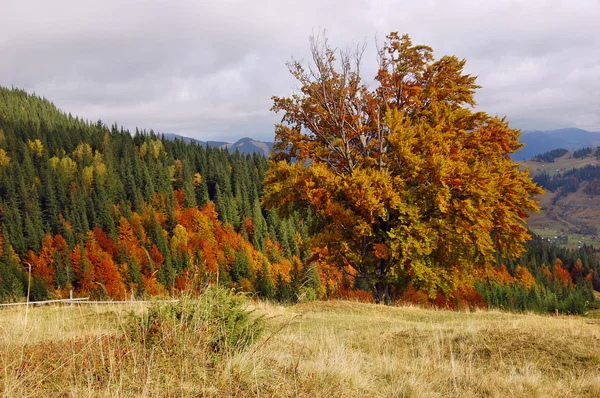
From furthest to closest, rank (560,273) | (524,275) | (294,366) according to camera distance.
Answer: (560,273) → (524,275) → (294,366)

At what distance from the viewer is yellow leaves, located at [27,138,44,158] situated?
549 ft

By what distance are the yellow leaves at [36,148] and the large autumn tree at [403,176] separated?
7189 inches

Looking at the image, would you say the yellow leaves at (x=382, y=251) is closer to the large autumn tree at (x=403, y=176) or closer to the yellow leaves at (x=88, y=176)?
the large autumn tree at (x=403, y=176)

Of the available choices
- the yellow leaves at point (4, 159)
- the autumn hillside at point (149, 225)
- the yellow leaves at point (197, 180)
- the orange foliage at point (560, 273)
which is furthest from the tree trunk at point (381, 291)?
the yellow leaves at point (4, 159)

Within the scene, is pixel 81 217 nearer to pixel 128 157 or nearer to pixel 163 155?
pixel 128 157

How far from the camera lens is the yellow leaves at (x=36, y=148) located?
549 ft

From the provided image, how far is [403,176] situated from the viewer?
18.6 metres

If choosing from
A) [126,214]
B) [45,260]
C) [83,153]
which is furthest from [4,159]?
[45,260]

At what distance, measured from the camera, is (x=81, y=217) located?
13200cm

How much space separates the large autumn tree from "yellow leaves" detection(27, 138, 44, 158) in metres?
183

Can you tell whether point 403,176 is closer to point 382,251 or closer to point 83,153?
point 382,251

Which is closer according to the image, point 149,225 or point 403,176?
point 403,176

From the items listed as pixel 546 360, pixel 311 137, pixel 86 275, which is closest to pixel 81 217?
pixel 86 275

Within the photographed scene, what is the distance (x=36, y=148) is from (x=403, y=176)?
190529mm
